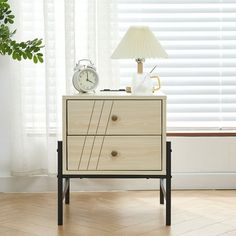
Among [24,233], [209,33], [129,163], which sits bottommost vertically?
[24,233]

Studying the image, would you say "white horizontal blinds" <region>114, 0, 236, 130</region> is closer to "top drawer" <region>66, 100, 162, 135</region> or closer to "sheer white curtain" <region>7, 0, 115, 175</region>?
"sheer white curtain" <region>7, 0, 115, 175</region>

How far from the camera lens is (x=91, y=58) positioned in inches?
162

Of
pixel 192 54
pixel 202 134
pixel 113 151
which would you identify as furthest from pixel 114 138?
pixel 192 54

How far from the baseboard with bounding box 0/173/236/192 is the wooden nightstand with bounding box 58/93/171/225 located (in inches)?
32.0

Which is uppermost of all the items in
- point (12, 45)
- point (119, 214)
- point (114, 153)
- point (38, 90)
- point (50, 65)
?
point (12, 45)

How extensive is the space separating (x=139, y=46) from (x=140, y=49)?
0.07 ft

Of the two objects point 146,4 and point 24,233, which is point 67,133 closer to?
point 24,233

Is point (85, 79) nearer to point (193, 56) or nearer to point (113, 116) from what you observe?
point (113, 116)

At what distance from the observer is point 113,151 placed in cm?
342

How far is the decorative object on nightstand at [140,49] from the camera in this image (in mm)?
3486

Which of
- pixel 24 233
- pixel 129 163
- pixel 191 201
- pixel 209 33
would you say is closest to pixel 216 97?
pixel 209 33

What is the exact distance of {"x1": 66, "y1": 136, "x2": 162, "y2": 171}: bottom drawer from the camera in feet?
11.2

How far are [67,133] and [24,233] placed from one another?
0.57 metres

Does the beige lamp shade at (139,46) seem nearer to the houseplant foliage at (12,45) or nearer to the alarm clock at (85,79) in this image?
the alarm clock at (85,79)
